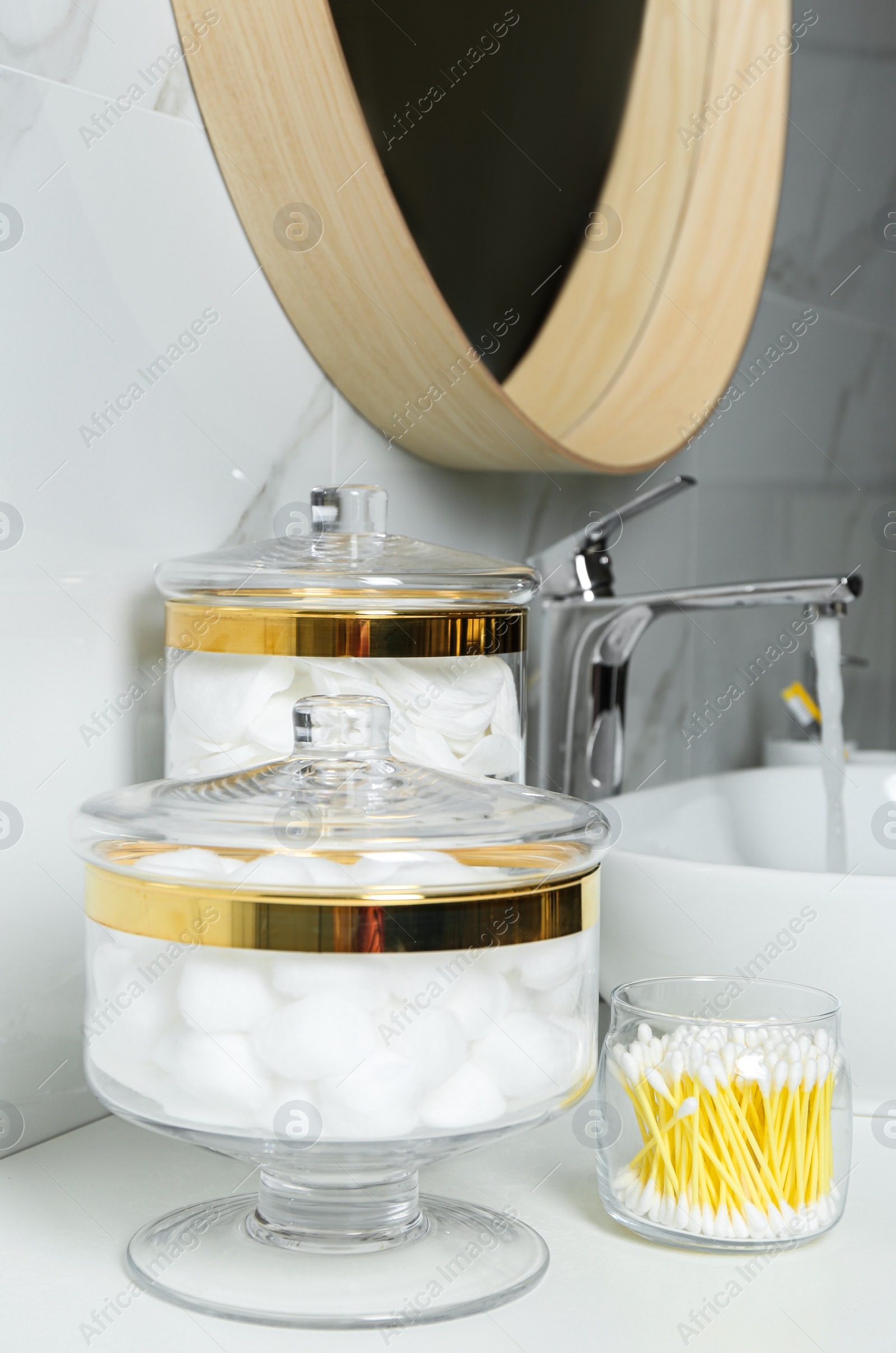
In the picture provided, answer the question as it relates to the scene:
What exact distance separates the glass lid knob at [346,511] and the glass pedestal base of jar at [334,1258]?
0.87 feet

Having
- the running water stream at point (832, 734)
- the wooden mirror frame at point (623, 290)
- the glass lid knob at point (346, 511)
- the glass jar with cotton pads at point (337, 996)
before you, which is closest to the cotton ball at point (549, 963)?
the glass jar with cotton pads at point (337, 996)

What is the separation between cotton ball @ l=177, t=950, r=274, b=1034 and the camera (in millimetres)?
356

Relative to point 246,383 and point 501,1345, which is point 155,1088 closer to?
point 501,1345

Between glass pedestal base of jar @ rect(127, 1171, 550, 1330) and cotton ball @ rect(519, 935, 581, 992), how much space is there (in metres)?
0.08

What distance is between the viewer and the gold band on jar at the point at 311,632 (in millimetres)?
511

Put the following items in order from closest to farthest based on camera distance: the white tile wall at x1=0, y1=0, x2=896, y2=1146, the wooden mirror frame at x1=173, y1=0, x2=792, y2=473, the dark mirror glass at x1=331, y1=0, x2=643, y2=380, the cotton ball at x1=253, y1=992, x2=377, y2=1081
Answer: the cotton ball at x1=253, y1=992, x2=377, y2=1081
the white tile wall at x1=0, y1=0, x2=896, y2=1146
the wooden mirror frame at x1=173, y1=0, x2=792, y2=473
the dark mirror glass at x1=331, y1=0, x2=643, y2=380

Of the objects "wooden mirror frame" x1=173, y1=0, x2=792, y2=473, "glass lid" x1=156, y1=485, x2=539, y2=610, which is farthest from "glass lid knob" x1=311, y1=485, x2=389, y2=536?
"wooden mirror frame" x1=173, y1=0, x2=792, y2=473

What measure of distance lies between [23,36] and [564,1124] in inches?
19.4

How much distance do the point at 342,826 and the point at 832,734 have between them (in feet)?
1.79

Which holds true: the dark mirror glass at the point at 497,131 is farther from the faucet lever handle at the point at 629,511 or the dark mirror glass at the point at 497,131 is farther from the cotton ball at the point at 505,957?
the cotton ball at the point at 505,957

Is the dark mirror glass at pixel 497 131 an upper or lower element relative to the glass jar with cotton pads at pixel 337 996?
upper

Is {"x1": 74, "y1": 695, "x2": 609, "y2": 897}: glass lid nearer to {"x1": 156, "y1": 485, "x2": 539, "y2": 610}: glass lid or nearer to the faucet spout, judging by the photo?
{"x1": 156, "y1": 485, "x2": 539, "y2": 610}: glass lid

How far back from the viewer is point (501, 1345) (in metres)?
0.37

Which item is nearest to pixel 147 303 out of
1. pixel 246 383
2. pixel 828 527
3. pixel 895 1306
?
pixel 246 383
